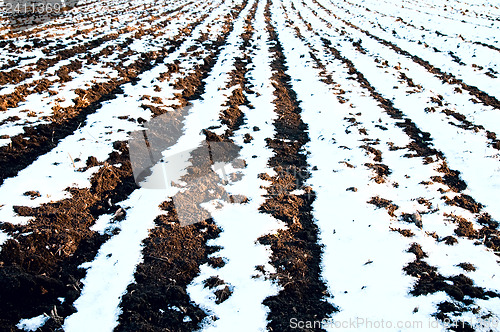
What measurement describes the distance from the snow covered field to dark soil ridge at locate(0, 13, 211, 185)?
1.7 inches

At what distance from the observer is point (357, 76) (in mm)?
10461

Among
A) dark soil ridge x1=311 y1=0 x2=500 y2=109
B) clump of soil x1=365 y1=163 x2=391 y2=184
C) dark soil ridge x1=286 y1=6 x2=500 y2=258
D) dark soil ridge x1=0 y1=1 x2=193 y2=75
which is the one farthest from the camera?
dark soil ridge x1=0 y1=1 x2=193 y2=75

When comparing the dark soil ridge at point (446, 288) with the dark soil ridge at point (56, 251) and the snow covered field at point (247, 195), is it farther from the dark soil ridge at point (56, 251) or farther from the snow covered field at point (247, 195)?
the dark soil ridge at point (56, 251)

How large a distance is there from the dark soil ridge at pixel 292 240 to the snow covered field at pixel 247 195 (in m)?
0.03

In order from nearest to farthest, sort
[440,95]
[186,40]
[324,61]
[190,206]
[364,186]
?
[190,206], [364,186], [440,95], [324,61], [186,40]

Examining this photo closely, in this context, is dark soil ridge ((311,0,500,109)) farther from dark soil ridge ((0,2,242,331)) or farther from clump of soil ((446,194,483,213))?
dark soil ridge ((0,2,242,331))

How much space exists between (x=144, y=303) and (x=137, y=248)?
909 mm

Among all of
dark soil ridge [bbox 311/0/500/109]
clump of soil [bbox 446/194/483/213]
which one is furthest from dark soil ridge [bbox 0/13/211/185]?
dark soil ridge [bbox 311/0/500/109]

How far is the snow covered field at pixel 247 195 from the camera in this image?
11.0 ft

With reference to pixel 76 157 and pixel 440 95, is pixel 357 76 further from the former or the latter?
pixel 76 157

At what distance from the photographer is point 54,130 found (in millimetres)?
6578

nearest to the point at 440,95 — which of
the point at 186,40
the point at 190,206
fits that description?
the point at 190,206

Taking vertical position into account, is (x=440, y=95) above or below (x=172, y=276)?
above

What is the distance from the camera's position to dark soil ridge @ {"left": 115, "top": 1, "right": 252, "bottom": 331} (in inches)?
126
